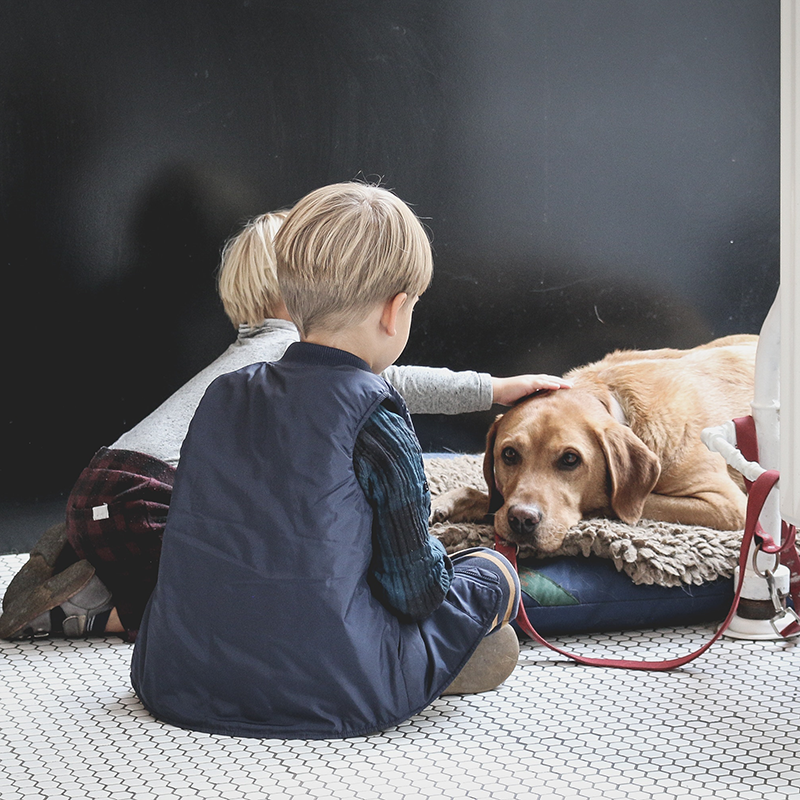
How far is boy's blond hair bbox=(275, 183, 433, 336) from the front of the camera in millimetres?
1532

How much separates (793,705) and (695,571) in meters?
0.45

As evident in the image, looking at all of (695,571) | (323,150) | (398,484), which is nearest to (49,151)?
(323,150)

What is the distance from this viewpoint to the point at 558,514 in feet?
6.76

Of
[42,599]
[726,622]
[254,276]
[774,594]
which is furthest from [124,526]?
[774,594]

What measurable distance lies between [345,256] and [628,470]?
3.09 feet

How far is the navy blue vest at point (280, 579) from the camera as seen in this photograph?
1.43 meters

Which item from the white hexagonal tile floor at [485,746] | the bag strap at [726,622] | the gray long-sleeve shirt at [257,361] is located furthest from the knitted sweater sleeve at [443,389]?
the white hexagonal tile floor at [485,746]

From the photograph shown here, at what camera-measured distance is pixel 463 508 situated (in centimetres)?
236

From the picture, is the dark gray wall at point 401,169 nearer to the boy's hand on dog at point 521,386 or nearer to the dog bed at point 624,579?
the boy's hand on dog at point 521,386

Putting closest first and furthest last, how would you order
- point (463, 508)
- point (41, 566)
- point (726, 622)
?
point (726, 622) < point (41, 566) < point (463, 508)

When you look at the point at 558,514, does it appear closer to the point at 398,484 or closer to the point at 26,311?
the point at 398,484

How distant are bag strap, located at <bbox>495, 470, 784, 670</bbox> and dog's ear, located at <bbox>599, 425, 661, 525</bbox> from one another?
1.02ft

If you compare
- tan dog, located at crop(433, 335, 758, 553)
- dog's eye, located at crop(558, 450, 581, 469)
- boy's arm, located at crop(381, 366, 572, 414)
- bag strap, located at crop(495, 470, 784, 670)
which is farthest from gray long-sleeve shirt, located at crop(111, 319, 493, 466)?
bag strap, located at crop(495, 470, 784, 670)

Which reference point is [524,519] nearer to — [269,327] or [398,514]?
[398,514]
